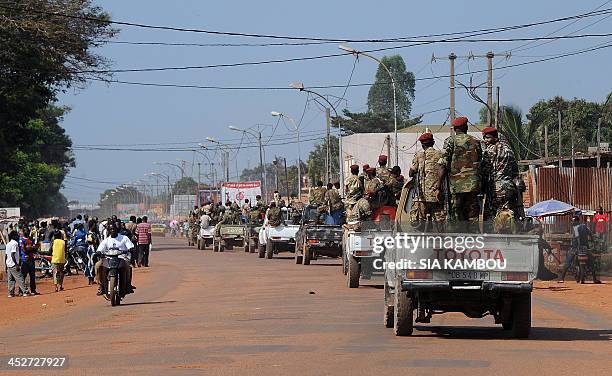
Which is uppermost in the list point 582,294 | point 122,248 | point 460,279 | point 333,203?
point 333,203

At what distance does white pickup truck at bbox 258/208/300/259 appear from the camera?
4181 centimetres

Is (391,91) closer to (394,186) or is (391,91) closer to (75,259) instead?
(75,259)

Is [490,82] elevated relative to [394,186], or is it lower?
elevated

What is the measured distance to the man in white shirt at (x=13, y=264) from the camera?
29109mm

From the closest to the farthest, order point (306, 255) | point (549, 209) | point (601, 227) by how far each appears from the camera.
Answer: point (549, 209) < point (601, 227) < point (306, 255)

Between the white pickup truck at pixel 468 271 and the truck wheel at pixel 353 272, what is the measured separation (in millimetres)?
9893

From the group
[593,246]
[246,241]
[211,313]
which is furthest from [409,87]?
[211,313]

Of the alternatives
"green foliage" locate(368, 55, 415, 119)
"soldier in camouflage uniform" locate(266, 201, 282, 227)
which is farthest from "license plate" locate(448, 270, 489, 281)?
"green foliage" locate(368, 55, 415, 119)

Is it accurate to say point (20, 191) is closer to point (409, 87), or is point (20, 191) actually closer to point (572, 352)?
point (409, 87)

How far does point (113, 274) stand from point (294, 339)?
971 cm

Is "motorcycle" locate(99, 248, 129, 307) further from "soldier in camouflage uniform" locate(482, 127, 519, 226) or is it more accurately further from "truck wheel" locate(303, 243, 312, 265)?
"truck wheel" locate(303, 243, 312, 265)

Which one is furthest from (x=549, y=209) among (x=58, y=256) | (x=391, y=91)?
(x=391, y=91)

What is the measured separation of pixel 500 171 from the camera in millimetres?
15891

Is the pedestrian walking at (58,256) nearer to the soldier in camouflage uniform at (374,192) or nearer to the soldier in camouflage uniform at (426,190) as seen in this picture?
the soldier in camouflage uniform at (374,192)
